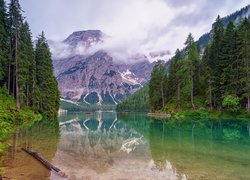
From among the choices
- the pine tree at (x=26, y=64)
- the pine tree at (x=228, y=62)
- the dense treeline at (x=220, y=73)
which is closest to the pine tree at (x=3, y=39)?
the pine tree at (x=26, y=64)

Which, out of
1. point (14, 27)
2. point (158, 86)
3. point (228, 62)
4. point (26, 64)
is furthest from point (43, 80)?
point (228, 62)

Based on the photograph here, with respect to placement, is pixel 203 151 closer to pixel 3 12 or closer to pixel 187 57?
pixel 3 12

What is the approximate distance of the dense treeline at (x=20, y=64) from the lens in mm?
35938

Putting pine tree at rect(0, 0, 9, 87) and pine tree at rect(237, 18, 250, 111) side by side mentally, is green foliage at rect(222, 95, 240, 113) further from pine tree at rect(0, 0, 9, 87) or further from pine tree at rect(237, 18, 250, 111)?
pine tree at rect(0, 0, 9, 87)

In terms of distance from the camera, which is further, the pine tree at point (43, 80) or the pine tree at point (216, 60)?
the pine tree at point (216, 60)

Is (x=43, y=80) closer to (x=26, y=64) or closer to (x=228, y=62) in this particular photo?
(x=26, y=64)

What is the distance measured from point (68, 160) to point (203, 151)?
29.9 feet

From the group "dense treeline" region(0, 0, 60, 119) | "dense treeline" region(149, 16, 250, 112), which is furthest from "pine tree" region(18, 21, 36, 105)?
"dense treeline" region(149, 16, 250, 112)

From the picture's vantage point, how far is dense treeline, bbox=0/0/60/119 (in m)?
35.9

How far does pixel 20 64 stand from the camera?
3675 cm

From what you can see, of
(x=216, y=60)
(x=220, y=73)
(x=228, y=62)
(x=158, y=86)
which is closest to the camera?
(x=228, y=62)

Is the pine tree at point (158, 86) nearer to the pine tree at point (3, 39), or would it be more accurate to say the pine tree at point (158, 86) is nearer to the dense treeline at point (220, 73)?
the dense treeline at point (220, 73)

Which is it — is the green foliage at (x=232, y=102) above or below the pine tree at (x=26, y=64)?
below

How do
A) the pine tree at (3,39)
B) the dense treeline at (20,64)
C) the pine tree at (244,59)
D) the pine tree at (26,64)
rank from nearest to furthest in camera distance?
the pine tree at (3,39) → the dense treeline at (20,64) → the pine tree at (26,64) → the pine tree at (244,59)
